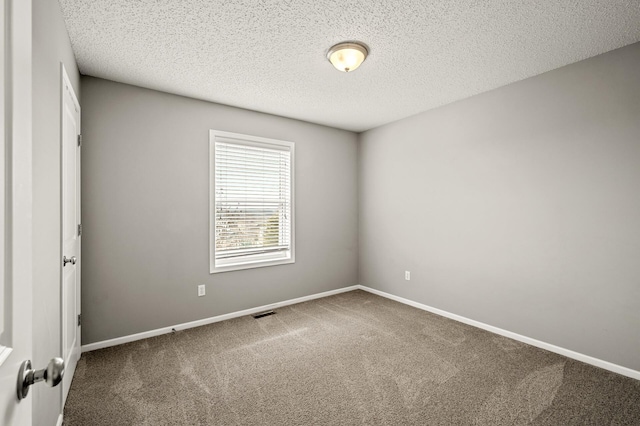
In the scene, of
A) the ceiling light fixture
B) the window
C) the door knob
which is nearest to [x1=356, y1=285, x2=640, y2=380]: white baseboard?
the window

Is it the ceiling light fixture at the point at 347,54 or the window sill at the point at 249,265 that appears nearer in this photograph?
the ceiling light fixture at the point at 347,54

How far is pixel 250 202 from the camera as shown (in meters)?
3.89

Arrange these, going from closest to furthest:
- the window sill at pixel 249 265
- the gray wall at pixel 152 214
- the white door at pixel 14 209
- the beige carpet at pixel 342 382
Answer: the white door at pixel 14 209
the beige carpet at pixel 342 382
the gray wall at pixel 152 214
the window sill at pixel 249 265

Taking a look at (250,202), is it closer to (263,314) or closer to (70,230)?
(263,314)

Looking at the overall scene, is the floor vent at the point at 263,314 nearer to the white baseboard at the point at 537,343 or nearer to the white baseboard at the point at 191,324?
the white baseboard at the point at 191,324

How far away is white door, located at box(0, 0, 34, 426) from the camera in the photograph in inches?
22.9

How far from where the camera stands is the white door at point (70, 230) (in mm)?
2018

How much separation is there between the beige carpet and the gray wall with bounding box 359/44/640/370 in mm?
391

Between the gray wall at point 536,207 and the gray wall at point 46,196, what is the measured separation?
3.66m

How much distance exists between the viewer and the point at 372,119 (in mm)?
4250

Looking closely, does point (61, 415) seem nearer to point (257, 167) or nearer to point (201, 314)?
point (201, 314)

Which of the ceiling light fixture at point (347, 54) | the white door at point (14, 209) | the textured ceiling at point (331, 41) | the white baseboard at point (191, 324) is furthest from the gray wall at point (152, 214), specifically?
the white door at point (14, 209)

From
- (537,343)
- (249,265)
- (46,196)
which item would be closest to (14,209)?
(46,196)

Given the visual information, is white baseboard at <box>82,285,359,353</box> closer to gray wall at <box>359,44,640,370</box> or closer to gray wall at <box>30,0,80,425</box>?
gray wall at <box>30,0,80,425</box>
